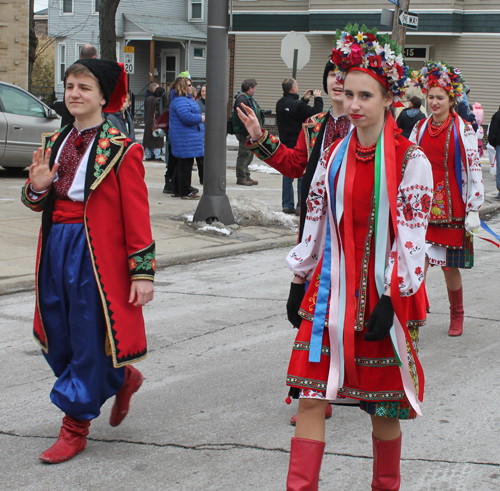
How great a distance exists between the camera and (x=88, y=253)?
3443 mm

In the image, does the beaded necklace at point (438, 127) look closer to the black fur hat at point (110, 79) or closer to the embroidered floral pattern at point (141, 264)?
the black fur hat at point (110, 79)

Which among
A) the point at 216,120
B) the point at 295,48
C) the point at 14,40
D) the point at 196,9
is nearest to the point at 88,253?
the point at 216,120

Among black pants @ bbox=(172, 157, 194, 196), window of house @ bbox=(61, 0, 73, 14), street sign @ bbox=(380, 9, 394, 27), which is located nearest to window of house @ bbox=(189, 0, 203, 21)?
window of house @ bbox=(61, 0, 73, 14)

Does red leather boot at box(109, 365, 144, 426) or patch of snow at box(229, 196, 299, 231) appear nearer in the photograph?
red leather boot at box(109, 365, 144, 426)

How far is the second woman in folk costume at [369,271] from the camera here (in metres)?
2.78

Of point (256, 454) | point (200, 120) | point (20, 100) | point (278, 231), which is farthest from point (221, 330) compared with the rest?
point (20, 100)

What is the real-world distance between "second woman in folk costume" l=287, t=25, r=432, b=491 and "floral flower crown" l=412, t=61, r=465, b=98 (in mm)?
2836

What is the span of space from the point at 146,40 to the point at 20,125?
25712 millimetres

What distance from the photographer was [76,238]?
3463 millimetres

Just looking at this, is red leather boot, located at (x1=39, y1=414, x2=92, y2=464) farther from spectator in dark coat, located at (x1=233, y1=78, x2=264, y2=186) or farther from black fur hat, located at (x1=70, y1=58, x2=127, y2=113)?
spectator in dark coat, located at (x1=233, y1=78, x2=264, y2=186)

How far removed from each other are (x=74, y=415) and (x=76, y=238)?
83 centimetres

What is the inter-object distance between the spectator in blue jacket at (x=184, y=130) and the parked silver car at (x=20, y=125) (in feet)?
8.58

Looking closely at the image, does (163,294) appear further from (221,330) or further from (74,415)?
(74,415)

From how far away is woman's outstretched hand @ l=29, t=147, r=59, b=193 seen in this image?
3.41m
